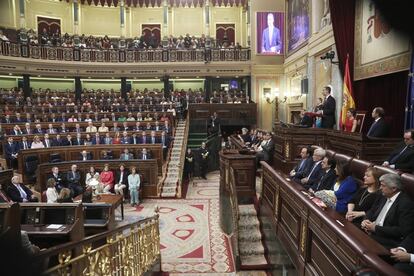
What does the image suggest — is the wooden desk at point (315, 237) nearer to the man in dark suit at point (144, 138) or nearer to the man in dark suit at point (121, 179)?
the man in dark suit at point (121, 179)

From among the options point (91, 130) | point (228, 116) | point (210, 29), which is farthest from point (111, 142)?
point (210, 29)

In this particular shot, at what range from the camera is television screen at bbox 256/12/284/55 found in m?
15.1

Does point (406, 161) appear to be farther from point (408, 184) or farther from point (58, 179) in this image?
point (58, 179)

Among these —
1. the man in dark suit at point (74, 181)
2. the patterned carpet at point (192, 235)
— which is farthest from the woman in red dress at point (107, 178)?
the patterned carpet at point (192, 235)

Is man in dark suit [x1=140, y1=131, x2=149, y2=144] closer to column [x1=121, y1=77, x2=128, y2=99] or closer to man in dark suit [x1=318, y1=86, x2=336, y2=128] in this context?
man in dark suit [x1=318, y1=86, x2=336, y2=128]

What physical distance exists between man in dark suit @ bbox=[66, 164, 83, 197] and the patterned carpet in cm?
136

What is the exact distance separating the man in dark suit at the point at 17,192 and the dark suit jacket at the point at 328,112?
6.31 metres

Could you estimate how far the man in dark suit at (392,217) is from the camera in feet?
7.69

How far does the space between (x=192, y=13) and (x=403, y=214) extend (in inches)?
772

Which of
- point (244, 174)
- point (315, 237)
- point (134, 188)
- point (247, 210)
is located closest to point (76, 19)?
point (134, 188)

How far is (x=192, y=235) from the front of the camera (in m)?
6.24

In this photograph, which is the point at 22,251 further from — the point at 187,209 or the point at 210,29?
the point at 210,29

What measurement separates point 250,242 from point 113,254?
2276 mm

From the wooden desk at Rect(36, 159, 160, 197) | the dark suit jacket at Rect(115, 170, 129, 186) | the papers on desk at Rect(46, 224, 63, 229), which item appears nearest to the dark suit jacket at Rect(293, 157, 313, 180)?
the papers on desk at Rect(46, 224, 63, 229)
